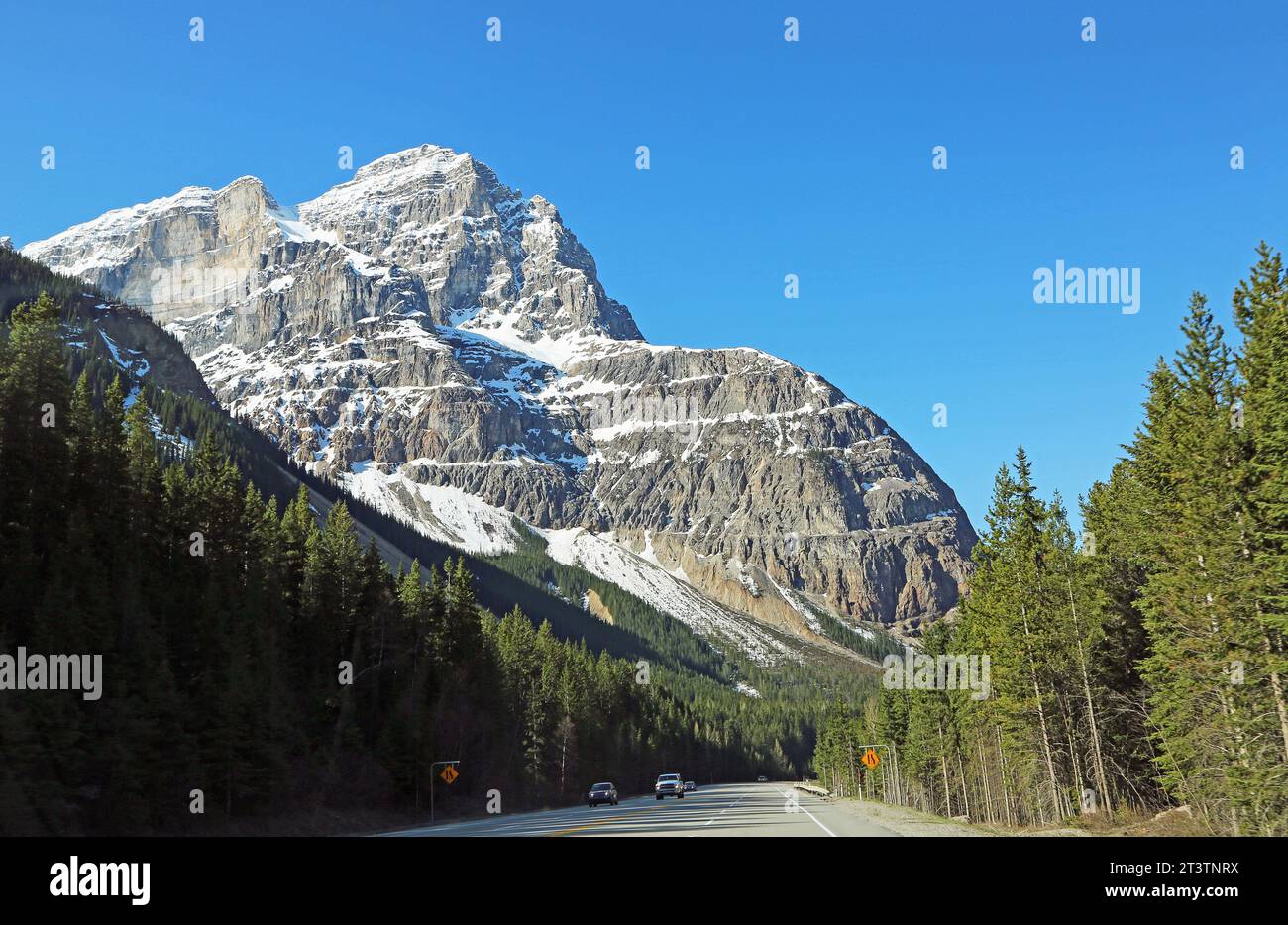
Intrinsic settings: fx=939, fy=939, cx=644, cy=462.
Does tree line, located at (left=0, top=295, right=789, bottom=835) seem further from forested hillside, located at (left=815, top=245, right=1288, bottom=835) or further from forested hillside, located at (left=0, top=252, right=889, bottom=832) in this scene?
forested hillside, located at (left=815, top=245, right=1288, bottom=835)

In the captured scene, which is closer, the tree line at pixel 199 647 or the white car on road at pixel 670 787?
the tree line at pixel 199 647

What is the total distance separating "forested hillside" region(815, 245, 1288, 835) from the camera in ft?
89.8

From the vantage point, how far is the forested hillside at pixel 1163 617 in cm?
2736
